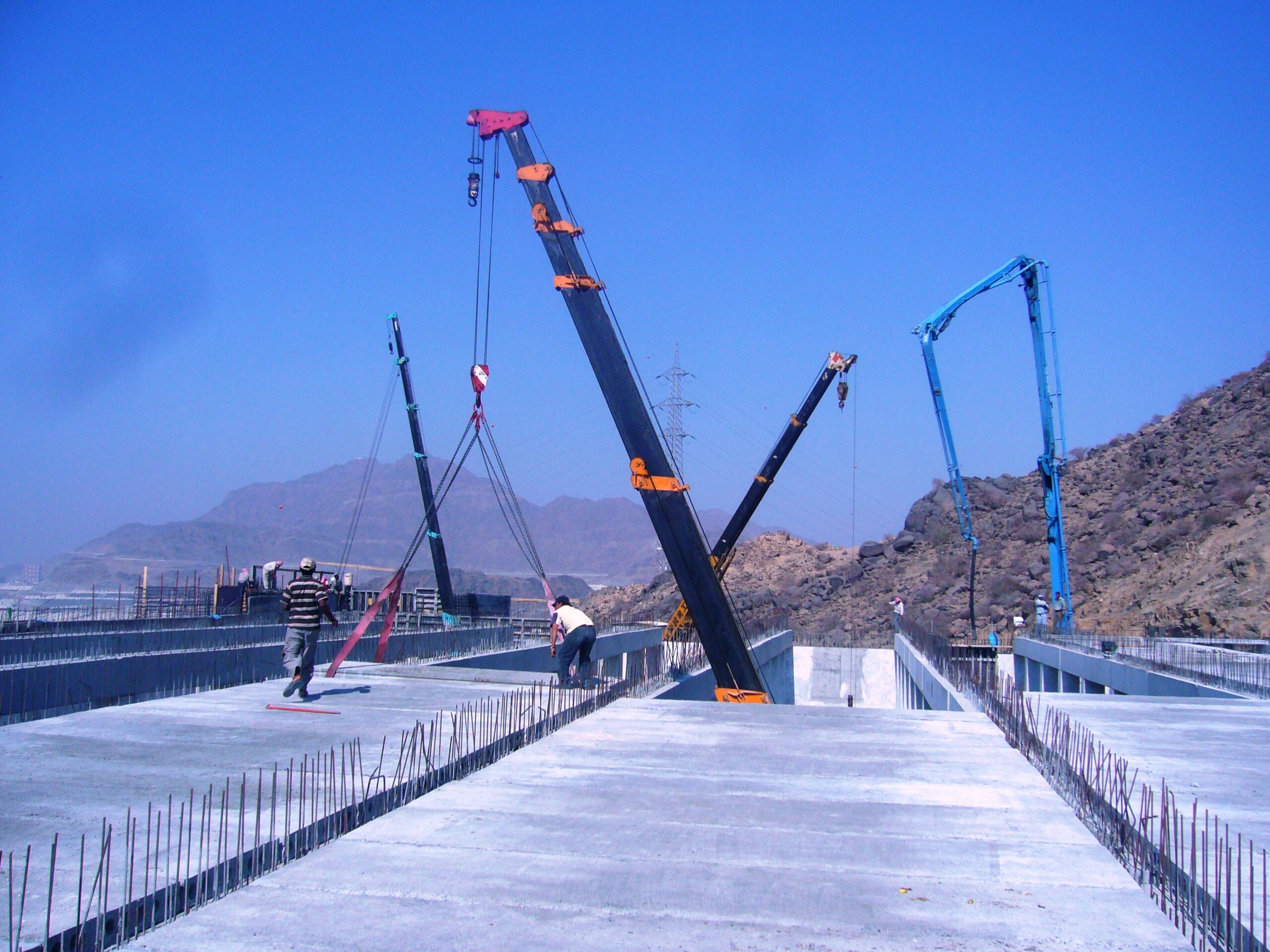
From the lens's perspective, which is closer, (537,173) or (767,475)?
(537,173)

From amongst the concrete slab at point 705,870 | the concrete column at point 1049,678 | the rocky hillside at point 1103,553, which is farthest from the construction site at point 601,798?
the rocky hillside at point 1103,553

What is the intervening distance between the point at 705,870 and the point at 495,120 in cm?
1475

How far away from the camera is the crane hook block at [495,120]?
17.6m

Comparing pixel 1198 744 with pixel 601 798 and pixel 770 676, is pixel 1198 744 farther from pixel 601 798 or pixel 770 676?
pixel 770 676

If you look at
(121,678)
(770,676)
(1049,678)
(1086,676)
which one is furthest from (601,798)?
(770,676)

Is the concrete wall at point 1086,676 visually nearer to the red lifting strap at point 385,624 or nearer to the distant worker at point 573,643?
the distant worker at point 573,643

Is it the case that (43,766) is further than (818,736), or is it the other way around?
(818,736)

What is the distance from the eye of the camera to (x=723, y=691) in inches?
667

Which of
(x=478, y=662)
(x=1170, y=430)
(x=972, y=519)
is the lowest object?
(x=478, y=662)

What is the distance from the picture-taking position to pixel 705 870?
577cm

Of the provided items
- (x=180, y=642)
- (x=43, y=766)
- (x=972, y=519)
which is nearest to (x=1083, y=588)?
(x=972, y=519)

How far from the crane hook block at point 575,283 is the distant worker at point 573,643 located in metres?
5.92

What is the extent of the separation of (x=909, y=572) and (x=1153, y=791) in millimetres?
56143

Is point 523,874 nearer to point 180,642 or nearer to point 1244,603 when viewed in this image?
point 180,642
